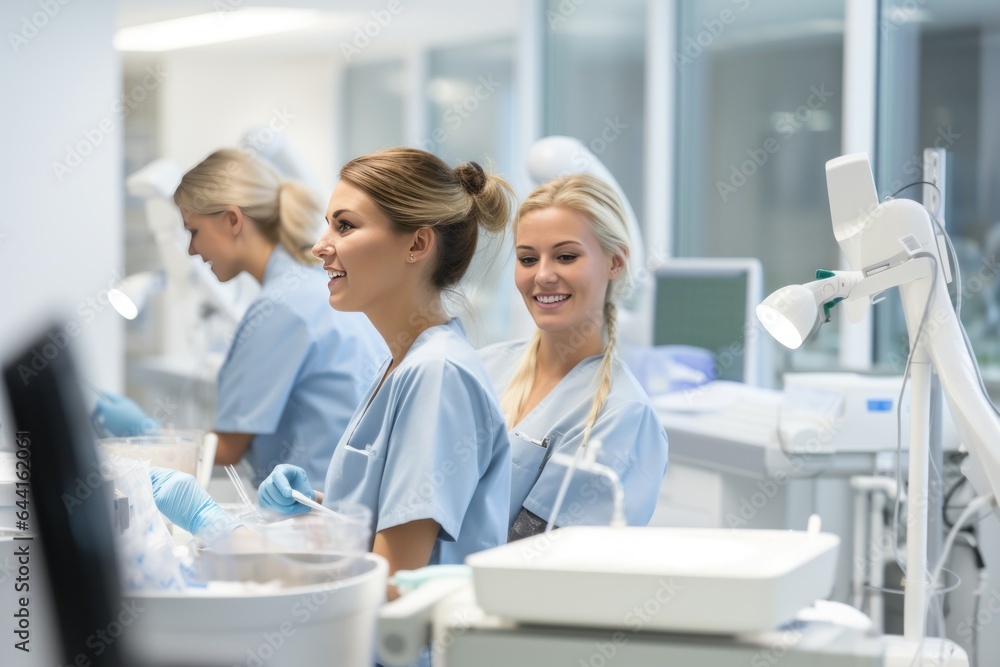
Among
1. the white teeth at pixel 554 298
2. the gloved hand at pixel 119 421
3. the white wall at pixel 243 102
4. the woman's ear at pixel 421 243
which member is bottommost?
the gloved hand at pixel 119 421

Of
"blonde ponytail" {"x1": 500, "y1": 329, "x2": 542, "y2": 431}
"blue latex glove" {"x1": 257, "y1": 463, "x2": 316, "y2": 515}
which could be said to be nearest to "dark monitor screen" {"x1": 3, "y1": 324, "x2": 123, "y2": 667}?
"blue latex glove" {"x1": 257, "y1": 463, "x2": 316, "y2": 515}

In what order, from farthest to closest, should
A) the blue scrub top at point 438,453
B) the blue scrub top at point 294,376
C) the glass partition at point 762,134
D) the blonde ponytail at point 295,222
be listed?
1. the glass partition at point 762,134
2. the blonde ponytail at point 295,222
3. the blue scrub top at point 294,376
4. the blue scrub top at point 438,453

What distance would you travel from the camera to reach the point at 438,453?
135 cm

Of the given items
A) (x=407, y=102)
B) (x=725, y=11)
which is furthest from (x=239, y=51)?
(x=725, y=11)

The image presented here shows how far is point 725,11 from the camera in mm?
4062

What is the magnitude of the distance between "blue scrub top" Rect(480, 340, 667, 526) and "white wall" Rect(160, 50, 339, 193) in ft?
15.3

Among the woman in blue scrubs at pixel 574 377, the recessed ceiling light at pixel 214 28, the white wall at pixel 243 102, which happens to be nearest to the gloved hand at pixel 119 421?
the woman in blue scrubs at pixel 574 377

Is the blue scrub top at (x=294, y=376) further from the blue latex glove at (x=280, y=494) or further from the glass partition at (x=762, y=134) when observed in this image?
the glass partition at (x=762, y=134)

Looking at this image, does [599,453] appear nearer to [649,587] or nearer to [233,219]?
[649,587]

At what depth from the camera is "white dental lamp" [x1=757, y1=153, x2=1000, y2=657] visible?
1.31 meters

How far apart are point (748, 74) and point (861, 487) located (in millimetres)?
1983

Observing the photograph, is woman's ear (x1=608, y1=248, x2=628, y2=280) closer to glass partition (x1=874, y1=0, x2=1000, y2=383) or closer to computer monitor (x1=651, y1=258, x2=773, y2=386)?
computer monitor (x1=651, y1=258, x2=773, y2=386)

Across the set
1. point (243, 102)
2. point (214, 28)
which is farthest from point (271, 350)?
point (243, 102)

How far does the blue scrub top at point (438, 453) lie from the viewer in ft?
4.41
